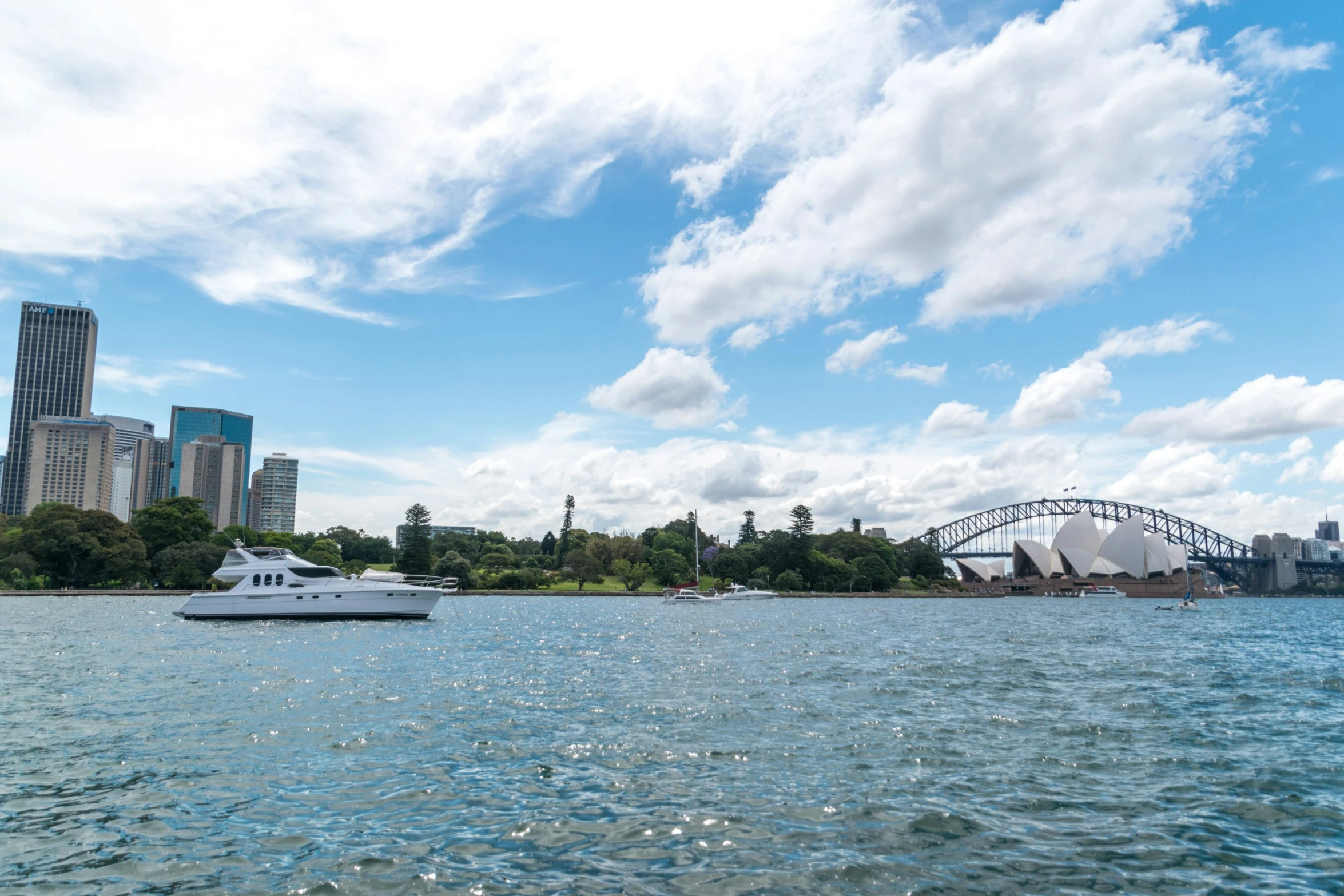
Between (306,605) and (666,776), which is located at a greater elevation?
(306,605)

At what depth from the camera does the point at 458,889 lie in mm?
8820

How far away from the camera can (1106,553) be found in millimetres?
190625

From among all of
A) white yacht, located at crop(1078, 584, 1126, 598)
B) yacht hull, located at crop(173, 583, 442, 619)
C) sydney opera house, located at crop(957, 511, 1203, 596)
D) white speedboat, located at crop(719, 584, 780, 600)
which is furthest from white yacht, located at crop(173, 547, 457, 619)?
sydney opera house, located at crop(957, 511, 1203, 596)

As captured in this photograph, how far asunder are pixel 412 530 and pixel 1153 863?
144 meters

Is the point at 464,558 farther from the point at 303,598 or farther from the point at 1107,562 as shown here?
the point at 1107,562

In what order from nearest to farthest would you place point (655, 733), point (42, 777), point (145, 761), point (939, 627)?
1. point (42, 777)
2. point (145, 761)
3. point (655, 733)
4. point (939, 627)

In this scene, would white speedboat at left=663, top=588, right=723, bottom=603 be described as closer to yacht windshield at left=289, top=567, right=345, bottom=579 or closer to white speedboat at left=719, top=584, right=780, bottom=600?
white speedboat at left=719, top=584, right=780, bottom=600

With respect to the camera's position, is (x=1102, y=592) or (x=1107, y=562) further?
(x=1107, y=562)

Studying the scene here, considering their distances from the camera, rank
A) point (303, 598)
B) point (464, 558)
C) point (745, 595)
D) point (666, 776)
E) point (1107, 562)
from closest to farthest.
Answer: point (666, 776) → point (303, 598) → point (745, 595) → point (464, 558) → point (1107, 562)

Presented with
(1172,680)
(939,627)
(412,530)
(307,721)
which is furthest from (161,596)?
(1172,680)

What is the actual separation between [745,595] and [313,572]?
271 feet

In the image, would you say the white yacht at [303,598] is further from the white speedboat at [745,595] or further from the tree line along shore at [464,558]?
the white speedboat at [745,595]

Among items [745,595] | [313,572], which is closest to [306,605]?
[313,572]

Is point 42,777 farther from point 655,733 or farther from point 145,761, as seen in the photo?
point 655,733
